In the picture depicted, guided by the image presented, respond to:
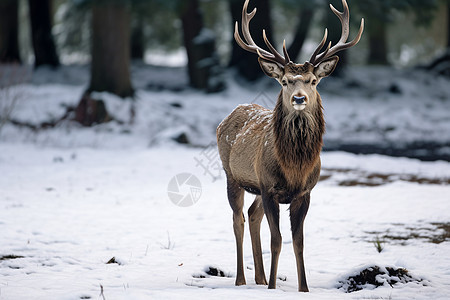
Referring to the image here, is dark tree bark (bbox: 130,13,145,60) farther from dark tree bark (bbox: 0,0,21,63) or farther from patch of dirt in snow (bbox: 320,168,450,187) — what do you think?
patch of dirt in snow (bbox: 320,168,450,187)

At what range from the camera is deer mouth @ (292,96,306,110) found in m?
4.84

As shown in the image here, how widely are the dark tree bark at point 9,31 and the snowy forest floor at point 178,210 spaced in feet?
17.0

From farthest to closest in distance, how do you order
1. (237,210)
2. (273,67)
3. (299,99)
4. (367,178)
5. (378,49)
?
(378,49), (367,178), (237,210), (273,67), (299,99)

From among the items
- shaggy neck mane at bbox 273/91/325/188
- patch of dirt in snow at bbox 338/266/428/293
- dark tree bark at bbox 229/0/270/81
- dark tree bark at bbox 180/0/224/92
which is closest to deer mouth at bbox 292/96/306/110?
shaggy neck mane at bbox 273/91/325/188

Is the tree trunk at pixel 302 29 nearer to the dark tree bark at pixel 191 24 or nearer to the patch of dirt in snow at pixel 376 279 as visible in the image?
the dark tree bark at pixel 191 24

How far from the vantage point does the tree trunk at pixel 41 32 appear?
22.3 m

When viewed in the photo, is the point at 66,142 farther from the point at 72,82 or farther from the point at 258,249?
the point at 258,249

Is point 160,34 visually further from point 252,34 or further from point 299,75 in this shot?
point 299,75

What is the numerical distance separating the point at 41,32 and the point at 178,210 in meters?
15.9

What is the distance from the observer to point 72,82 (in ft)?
70.9

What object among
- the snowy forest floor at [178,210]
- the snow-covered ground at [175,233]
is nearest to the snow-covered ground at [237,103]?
the snowy forest floor at [178,210]

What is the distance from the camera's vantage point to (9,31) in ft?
73.0

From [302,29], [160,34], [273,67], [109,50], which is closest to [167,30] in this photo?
[160,34]

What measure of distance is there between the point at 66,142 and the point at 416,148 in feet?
28.4
